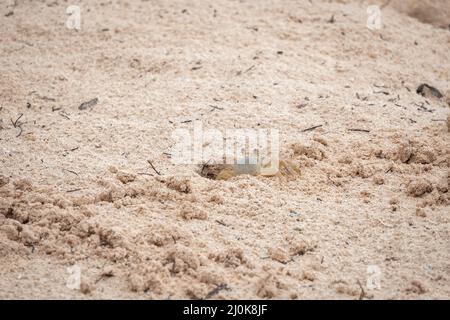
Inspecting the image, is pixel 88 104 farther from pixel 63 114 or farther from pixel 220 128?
pixel 220 128

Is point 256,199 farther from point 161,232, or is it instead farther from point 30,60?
point 30,60

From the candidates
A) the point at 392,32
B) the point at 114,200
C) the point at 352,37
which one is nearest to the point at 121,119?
the point at 114,200

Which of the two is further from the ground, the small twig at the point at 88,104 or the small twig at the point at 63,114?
the small twig at the point at 88,104

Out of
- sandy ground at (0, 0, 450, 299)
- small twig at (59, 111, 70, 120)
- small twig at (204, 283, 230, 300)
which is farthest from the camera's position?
small twig at (59, 111, 70, 120)

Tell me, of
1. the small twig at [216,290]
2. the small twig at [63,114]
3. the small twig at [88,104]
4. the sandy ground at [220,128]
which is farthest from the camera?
the small twig at [88,104]

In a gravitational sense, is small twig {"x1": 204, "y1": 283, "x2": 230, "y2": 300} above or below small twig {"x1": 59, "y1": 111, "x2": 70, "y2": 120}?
above

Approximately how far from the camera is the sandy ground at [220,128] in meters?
2.08

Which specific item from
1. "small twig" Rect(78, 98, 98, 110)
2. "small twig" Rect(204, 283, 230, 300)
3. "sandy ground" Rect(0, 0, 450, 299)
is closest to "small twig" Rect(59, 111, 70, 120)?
"sandy ground" Rect(0, 0, 450, 299)

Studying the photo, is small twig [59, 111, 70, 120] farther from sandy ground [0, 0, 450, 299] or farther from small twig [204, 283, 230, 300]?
small twig [204, 283, 230, 300]

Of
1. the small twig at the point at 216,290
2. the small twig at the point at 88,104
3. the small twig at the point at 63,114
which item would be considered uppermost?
Result: the small twig at the point at 216,290

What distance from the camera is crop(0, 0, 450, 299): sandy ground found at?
208 centimetres

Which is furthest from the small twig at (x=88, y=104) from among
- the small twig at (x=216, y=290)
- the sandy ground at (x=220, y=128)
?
the small twig at (x=216, y=290)

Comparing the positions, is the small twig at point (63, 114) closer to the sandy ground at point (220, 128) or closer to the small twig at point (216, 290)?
the sandy ground at point (220, 128)

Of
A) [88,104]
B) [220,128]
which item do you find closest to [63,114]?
[88,104]
